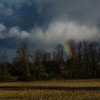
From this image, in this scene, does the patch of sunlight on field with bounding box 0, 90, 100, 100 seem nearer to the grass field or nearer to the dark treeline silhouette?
the grass field

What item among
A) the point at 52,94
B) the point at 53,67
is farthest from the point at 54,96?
the point at 53,67

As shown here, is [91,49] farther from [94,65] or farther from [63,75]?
[63,75]

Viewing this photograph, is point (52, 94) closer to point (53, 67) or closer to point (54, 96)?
point (54, 96)

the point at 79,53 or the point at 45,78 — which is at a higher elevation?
the point at 79,53

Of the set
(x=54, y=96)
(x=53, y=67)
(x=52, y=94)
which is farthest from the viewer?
(x=53, y=67)

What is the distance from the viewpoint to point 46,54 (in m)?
104

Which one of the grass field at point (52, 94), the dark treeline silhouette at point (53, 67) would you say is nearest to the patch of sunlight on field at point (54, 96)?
the grass field at point (52, 94)

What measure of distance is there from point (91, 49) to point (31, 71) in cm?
3474

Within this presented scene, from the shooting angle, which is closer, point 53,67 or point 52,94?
point 52,94

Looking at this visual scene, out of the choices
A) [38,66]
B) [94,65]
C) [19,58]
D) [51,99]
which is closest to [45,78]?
[38,66]

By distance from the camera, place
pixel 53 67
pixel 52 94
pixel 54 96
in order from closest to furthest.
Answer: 1. pixel 54 96
2. pixel 52 94
3. pixel 53 67

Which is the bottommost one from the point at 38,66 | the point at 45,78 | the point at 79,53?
the point at 45,78

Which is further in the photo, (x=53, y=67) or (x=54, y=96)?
(x=53, y=67)

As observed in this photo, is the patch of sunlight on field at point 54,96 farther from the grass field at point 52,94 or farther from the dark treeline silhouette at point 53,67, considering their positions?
the dark treeline silhouette at point 53,67
